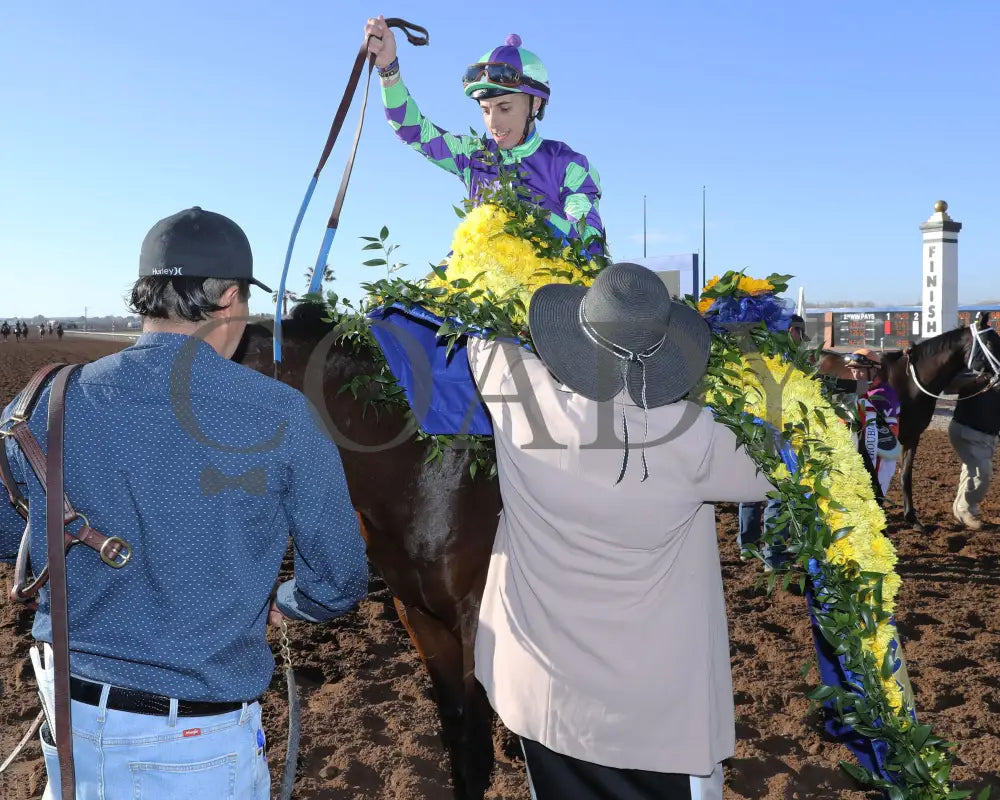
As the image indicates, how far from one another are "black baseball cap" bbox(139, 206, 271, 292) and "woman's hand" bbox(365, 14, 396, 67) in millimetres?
1405

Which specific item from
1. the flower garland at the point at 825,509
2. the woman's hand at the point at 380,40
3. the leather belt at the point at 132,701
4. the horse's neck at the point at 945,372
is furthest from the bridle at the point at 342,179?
the horse's neck at the point at 945,372

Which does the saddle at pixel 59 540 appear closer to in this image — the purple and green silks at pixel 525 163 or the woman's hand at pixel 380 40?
the woman's hand at pixel 380 40

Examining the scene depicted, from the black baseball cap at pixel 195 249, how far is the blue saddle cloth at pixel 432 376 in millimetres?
1120

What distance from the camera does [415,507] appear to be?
8.70ft

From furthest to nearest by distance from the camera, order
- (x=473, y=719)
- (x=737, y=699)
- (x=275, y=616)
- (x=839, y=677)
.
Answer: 1. (x=737, y=699)
2. (x=473, y=719)
3. (x=839, y=677)
4. (x=275, y=616)

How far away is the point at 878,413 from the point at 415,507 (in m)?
4.89

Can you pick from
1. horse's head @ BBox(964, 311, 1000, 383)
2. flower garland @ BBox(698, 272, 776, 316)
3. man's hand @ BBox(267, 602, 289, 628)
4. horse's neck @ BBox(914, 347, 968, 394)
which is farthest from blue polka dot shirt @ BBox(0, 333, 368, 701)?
horse's neck @ BBox(914, 347, 968, 394)

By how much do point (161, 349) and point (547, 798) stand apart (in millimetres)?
1413

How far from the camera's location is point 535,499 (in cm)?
183

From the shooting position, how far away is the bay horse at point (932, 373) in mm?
7570

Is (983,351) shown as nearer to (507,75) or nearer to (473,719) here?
(507,75)

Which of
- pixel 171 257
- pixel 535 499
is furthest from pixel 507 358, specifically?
pixel 171 257

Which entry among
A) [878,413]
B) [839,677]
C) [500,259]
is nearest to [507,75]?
[500,259]

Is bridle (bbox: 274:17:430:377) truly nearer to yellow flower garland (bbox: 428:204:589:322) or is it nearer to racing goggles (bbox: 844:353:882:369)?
yellow flower garland (bbox: 428:204:589:322)
